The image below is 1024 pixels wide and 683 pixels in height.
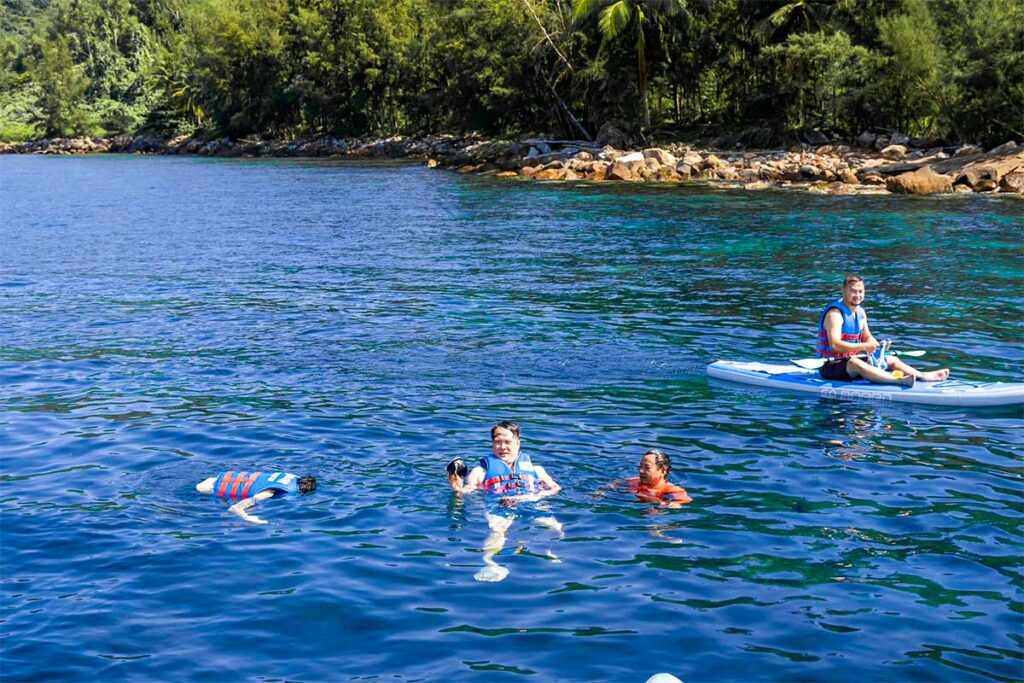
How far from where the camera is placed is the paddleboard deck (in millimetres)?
13758

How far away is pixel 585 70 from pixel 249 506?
5132 cm

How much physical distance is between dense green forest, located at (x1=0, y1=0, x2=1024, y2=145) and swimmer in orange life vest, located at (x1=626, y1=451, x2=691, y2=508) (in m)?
36.1

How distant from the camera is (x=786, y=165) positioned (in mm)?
45188

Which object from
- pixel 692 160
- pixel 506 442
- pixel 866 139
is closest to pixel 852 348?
pixel 506 442

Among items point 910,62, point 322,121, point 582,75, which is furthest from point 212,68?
point 910,62

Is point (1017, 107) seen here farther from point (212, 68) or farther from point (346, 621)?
point (212, 68)

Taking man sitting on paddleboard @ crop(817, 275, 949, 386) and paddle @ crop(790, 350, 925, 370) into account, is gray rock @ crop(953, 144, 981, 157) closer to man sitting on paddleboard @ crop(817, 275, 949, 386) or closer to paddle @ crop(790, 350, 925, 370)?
paddle @ crop(790, 350, 925, 370)

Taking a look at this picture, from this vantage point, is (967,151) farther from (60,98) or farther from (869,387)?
(60,98)

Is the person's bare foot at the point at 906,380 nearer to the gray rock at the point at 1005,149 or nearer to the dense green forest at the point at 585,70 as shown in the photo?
the gray rock at the point at 1005,149

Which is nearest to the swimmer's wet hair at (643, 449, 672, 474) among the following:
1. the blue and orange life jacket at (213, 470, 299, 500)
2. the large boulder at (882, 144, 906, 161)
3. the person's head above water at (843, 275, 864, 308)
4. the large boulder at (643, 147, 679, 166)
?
the blue and orange life jacket at (213, 470, 299, 500)

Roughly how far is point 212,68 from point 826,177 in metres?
77.8

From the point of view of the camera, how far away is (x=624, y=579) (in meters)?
8.90

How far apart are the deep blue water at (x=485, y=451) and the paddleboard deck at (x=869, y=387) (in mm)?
250

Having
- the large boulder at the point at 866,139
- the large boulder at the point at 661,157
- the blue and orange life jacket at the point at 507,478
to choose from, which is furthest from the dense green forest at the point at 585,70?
the blue and orange life jacket at the point at 507,478
